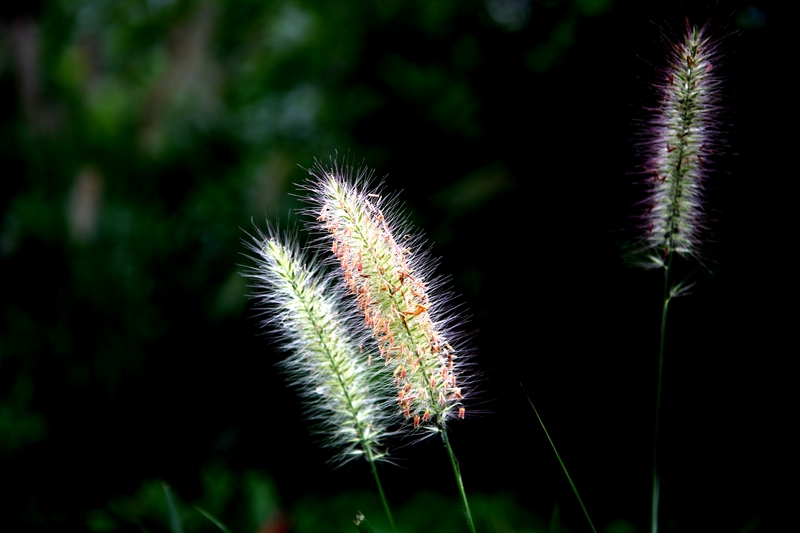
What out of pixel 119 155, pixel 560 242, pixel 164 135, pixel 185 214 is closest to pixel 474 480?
pixel 560 242

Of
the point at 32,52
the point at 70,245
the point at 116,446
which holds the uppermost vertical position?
the point at 32,52

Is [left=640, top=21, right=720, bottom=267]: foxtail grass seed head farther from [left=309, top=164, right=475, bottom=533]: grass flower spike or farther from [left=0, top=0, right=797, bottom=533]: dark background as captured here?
[left=309, top=164, right=475, bottom=533]: grass flower spike

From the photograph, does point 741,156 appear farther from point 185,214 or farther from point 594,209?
point 185,214

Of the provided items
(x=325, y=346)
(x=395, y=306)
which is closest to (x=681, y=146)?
(x=395, y=306)

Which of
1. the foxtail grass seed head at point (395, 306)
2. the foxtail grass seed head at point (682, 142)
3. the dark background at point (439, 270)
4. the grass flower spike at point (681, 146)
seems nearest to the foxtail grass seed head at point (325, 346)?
the foxtail grass seed head at point (395, 306)

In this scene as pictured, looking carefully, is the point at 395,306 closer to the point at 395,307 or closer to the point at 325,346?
the point at 395,307

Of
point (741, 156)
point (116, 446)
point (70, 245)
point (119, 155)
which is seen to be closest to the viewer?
point (741, 156)

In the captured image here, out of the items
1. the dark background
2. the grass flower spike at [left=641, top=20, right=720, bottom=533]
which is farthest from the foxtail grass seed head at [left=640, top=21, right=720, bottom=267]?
the dark background
